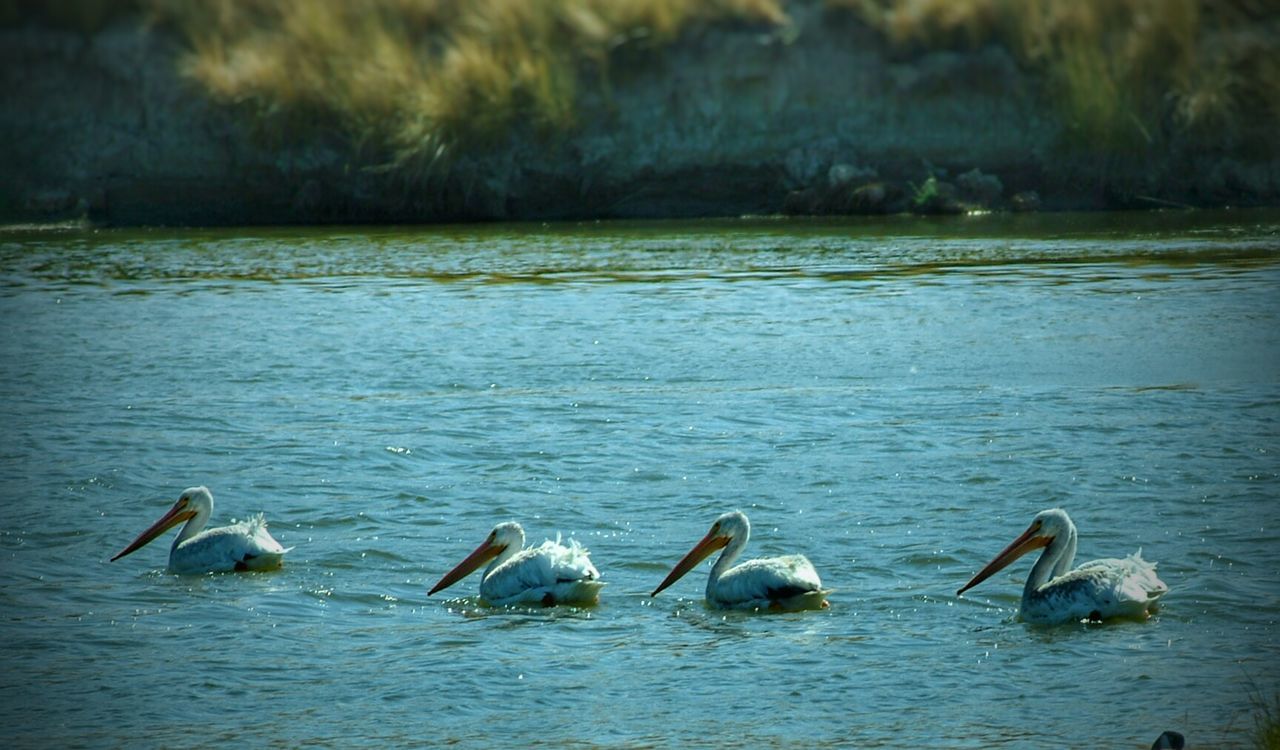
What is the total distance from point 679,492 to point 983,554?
182cm

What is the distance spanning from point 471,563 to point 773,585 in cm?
135

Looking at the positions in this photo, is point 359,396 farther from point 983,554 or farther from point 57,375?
point 983,554

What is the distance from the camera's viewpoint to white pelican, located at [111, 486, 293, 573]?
7.98 metres

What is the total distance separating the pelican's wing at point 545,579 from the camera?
7438 mm

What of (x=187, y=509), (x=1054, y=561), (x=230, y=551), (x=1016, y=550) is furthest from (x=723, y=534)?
(x=187, y=509)

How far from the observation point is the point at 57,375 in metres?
12.7

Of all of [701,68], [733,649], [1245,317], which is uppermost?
[701,68]

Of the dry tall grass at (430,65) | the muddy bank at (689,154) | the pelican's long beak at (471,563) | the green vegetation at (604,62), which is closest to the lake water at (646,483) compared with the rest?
the pelican's long beak at (471,563)

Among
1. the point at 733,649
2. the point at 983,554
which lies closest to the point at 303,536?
the point at 733,649

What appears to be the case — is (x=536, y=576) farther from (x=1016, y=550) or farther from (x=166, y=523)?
(x=166, y=523)

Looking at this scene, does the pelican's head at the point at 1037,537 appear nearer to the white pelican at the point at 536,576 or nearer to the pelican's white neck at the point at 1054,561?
the pelican's white neck at the point at 1054,561

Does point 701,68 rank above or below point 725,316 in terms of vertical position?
above

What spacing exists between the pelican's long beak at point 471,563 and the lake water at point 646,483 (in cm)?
9

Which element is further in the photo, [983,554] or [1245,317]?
[1245,317]
